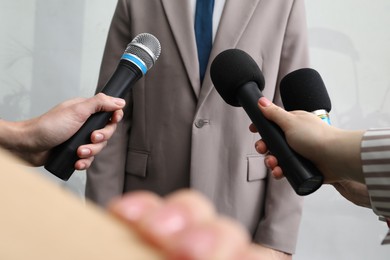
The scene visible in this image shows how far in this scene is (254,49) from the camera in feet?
3.41

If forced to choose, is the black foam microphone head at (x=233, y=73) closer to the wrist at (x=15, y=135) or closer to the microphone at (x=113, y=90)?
the microphone at (x=113, y=90)

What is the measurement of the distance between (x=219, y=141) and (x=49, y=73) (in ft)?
2.55

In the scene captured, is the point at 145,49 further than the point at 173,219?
Yes

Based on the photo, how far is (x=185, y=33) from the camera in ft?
3.46

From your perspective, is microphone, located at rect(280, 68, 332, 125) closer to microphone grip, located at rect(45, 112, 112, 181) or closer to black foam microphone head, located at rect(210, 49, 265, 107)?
black foam microphone head, located at rect(210, 49, 265, 107)

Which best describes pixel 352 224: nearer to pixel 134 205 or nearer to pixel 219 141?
pixel 219 141

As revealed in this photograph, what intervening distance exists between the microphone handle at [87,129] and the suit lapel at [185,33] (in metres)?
0.26

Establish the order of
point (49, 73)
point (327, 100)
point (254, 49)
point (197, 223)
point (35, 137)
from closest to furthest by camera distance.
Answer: point (197, 223)
point (327, 100)
point (35, 137)
point (254, 49)
point (49, 73)

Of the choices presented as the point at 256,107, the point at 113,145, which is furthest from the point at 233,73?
the point at 113,145

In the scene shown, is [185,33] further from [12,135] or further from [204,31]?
[12,135]

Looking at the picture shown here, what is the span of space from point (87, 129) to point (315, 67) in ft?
3.57

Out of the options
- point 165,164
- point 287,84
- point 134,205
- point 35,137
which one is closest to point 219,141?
point 165,164

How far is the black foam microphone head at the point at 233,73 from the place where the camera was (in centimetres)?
77

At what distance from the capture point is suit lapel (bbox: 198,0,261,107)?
3.39 ft
